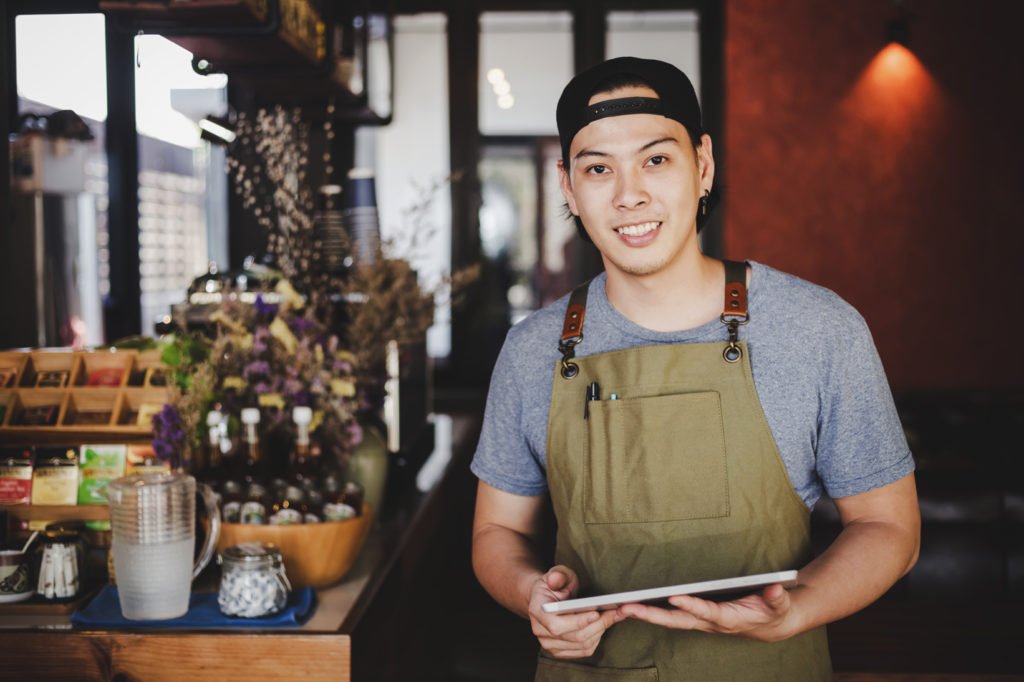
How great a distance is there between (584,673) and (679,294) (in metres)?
0.60

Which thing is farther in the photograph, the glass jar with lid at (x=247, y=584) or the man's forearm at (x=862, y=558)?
the glass jar with lid at (x=247, y=584)

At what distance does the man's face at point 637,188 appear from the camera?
4.59 feet

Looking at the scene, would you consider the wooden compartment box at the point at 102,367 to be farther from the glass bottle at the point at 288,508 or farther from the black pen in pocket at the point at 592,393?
the black pen in pocket at the point at 592,393

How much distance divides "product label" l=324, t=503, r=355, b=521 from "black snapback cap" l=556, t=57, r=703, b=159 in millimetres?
815

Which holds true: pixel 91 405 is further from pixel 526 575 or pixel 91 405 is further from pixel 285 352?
pixel 526 575

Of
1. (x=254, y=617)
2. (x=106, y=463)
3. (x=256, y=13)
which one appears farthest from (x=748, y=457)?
(x=256, y=13)

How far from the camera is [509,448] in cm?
152

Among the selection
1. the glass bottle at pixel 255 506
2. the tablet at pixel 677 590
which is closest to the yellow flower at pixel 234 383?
the glass bottle at pixel 255 506

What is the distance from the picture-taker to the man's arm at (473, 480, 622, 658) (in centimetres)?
118

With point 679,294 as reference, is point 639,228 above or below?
above

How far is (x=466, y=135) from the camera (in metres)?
5.09

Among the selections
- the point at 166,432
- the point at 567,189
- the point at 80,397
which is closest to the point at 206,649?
the point at 166,432

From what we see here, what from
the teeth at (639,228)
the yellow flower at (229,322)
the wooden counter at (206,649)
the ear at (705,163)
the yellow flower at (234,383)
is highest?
the ear at (705,163)

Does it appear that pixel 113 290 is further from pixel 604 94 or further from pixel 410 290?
pixel 604 94
